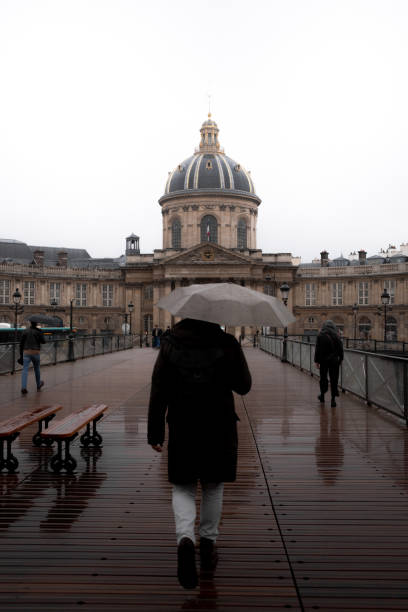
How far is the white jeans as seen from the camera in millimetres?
4121

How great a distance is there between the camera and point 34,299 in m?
72.4

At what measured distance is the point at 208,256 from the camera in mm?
67062

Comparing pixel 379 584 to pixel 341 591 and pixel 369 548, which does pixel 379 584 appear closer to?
pixel 341 591

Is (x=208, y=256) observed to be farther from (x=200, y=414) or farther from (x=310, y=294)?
(x=200, y=414)

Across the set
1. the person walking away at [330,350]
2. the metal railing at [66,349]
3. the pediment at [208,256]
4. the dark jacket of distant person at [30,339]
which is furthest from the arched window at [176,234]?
the person walking away at [330,350]

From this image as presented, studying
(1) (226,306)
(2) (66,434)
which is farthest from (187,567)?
(2) (66,434)

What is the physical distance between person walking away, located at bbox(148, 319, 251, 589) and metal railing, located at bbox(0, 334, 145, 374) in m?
16.6

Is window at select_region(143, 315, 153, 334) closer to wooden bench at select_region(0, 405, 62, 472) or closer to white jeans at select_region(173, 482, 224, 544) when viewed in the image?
wooden bench at select_region(0, 405, 62, 472)

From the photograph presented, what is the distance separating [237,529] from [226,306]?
6.79ft

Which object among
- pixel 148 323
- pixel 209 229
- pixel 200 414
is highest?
pixel 209 229

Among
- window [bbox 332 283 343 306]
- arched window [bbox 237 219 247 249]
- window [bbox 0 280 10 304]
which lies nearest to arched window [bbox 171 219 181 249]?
arched window [bbox 237 219 247 249]

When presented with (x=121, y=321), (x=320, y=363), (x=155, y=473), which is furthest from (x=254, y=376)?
(x=121, y=321)

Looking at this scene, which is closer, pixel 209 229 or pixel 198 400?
pixel 198 400

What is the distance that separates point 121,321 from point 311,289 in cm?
2439
